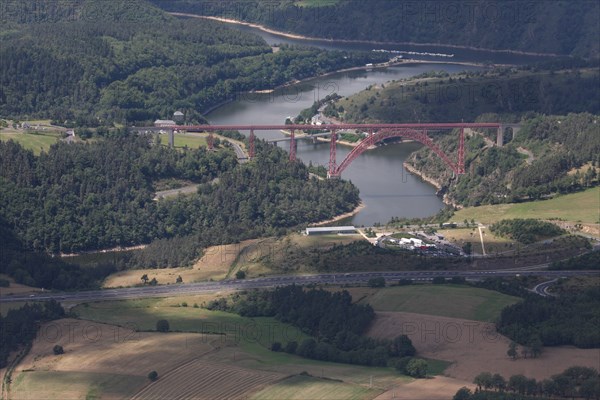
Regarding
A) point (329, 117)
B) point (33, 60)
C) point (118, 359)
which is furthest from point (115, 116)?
point (118, 359)

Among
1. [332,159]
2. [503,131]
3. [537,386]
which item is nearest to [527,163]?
[503,131]

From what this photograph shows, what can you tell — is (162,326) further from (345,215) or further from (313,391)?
(345,215)

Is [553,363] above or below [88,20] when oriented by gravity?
below

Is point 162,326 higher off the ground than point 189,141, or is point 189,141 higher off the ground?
point 189,141

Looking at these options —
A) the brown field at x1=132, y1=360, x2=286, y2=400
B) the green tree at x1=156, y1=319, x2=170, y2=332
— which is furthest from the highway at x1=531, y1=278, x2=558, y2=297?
the brown field at x1=132, y1=360, x2=286, y2=400

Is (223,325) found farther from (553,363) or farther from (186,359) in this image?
(553,363)

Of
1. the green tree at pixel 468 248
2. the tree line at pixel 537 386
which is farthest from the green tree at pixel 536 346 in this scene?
the green tree at pixel 468 248
